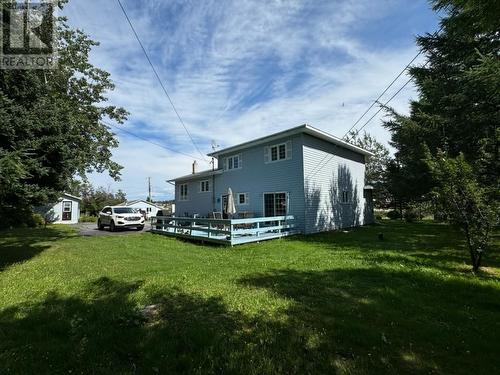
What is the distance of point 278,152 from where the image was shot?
1677 cm

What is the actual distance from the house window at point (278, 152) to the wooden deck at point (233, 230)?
3.64 metres

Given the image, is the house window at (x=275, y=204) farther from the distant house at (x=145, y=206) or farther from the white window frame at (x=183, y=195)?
the distant house at (x=145, y=206)

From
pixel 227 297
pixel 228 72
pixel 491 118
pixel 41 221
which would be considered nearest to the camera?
pixel 227 297

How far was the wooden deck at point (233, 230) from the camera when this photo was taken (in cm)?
1208

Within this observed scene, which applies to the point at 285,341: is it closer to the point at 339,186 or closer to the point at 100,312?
the point at 100,312

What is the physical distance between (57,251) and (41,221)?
64.3 feet

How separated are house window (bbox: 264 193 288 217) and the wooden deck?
106 centimetres

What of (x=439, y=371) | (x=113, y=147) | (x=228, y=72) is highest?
(x=228, y=72)

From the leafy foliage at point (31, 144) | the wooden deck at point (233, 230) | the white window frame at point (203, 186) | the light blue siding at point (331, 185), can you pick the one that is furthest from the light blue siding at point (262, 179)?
the leafy foliage at point (31, 144)

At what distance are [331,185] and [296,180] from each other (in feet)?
10.9

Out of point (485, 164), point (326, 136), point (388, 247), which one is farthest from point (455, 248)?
point (326, 136)

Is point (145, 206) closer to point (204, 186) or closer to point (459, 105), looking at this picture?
point (204, 186)

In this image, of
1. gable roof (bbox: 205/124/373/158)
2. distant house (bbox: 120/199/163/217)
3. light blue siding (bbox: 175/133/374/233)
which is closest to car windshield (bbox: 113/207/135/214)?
light blue siding (bbox: 175/133/374/233)

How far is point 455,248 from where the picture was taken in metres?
10.4
